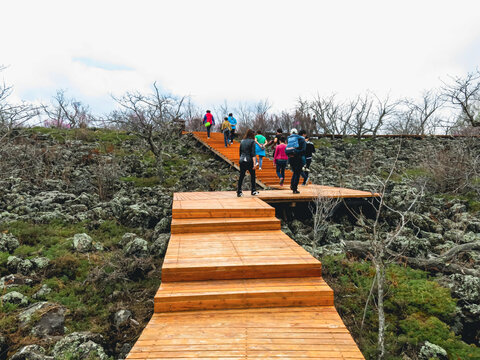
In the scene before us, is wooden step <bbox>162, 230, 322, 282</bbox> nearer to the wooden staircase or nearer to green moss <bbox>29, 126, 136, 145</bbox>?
the wooden staircase

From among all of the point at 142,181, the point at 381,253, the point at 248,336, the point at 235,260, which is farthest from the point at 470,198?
the point at 142,181

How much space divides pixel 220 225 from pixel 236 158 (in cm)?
987

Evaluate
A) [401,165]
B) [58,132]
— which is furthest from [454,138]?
[58,132]

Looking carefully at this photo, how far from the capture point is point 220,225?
20.7 feet

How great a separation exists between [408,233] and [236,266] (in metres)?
6.17

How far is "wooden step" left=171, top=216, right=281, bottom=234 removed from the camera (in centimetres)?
614

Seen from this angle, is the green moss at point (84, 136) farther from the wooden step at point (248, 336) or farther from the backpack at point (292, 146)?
the wooden step at point (248, 336)

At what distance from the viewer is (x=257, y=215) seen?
6871 millimetres

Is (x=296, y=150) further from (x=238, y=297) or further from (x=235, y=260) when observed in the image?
(x=238, y=297)

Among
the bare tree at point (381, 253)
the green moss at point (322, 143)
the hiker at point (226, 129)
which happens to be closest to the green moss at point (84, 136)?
the hiker at point (226, 129)

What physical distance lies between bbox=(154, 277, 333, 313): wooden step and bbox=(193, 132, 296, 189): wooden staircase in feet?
24.8

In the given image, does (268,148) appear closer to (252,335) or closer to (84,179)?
(84,179)

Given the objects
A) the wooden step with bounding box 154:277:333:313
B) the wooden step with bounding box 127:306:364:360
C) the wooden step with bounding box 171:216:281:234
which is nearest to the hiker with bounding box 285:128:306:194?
the wooden step with bounding box 171:216:281:234

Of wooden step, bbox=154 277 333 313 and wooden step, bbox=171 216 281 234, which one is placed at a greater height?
wooden step, bbox=171 216 281 234
